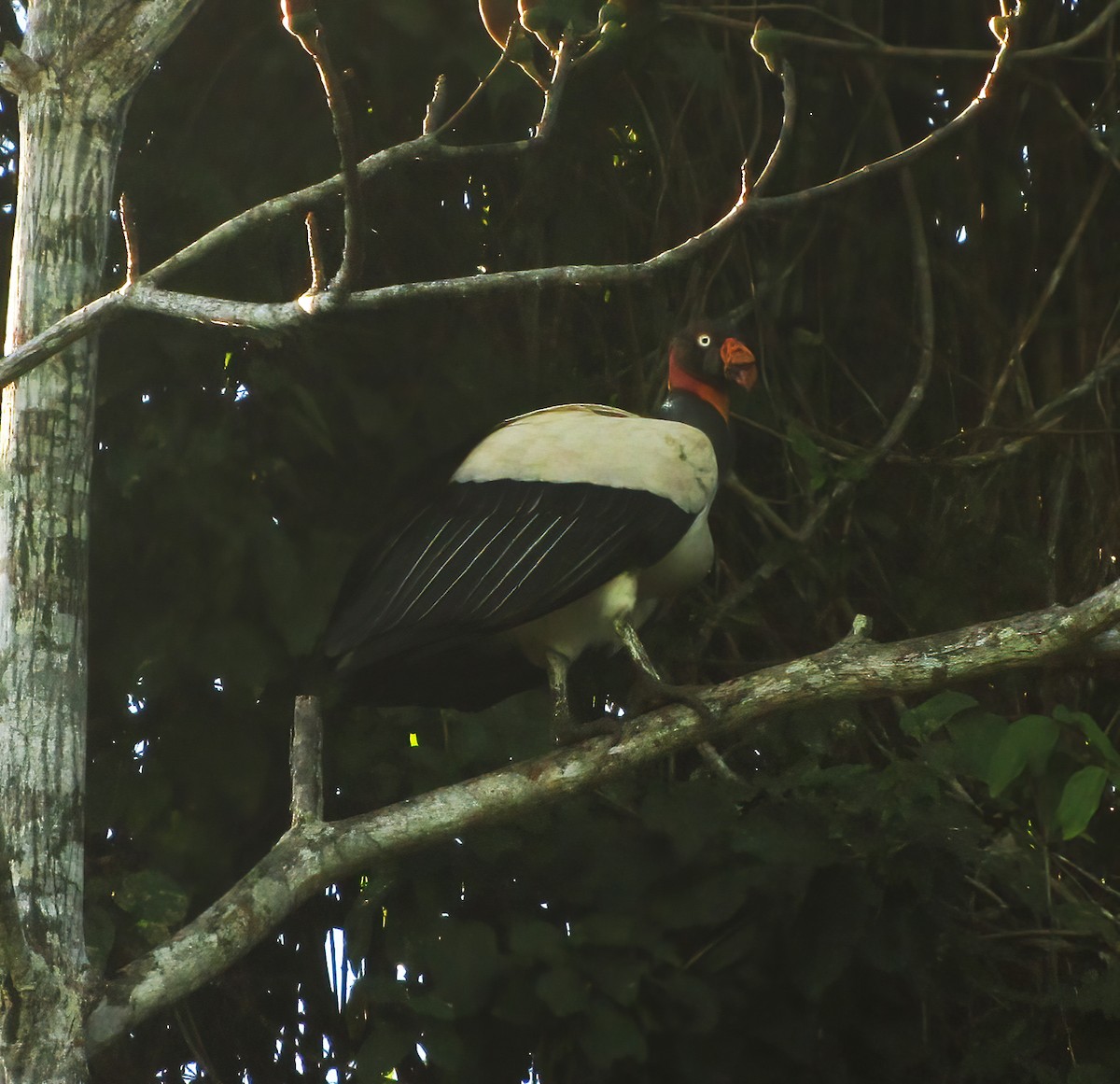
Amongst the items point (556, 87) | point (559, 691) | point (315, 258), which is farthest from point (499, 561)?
point (556, 87)

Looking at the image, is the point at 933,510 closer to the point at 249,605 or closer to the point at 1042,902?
the point at 1042,902

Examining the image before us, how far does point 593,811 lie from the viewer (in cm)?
222

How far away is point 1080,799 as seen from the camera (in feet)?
5.21

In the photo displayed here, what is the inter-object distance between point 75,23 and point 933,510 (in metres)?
1.59

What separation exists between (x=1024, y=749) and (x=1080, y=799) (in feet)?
0.27

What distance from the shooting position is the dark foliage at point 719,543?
2021mm

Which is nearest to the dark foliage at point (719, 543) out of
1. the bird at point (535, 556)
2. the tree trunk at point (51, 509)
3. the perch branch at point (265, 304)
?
the bird at point (535, 556)

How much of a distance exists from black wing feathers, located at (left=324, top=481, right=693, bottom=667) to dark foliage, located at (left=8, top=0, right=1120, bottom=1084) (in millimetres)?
174

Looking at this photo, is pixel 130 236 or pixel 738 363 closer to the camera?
pixel 130 236

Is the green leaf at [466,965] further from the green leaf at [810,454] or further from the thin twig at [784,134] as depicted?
the thin twig at [784,134]

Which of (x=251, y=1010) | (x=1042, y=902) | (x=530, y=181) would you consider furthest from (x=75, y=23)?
(x=1042, y=902)

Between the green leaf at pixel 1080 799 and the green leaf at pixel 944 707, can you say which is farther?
the green leaf at pixel 944 707

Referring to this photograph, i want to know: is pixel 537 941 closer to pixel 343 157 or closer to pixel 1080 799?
pixel 1080 799

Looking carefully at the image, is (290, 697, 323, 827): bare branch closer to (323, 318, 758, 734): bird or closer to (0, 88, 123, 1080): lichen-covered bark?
(323, 318, 758, 734): bird
